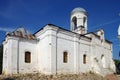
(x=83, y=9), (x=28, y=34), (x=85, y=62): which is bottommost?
(x=85, y=62)

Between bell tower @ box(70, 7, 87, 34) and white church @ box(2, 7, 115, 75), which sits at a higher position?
bell tower @ box(70, 7, 87, 34)

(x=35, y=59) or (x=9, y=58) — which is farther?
(x=35, y=59)

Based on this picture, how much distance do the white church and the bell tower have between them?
3.19 meters

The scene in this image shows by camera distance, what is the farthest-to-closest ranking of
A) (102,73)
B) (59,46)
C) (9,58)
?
(102,73) → (59,46) → (9,58)

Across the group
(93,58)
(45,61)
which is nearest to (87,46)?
(93,58)

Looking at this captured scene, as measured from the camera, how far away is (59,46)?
65.2 ft

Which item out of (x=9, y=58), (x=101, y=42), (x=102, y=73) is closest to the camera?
(x=9, y=58)

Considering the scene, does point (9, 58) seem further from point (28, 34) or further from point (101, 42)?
point (101, 42)

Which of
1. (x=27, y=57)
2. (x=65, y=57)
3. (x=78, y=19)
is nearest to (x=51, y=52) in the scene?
(x=65, y=57)

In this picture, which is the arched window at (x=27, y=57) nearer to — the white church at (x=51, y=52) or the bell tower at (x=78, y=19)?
the white church at (x=51, y=52)

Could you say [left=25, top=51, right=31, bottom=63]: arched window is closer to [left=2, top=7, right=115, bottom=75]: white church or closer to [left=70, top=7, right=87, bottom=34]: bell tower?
[left=2, top=7, right=115, bottom=75]: white church

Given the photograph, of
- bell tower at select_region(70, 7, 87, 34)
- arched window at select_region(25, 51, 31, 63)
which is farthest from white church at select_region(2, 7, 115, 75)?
bell tower at select_region(70, 7, 87, 34)

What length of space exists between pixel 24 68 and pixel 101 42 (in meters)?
13.7

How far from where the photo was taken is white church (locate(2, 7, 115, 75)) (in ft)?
61.4
